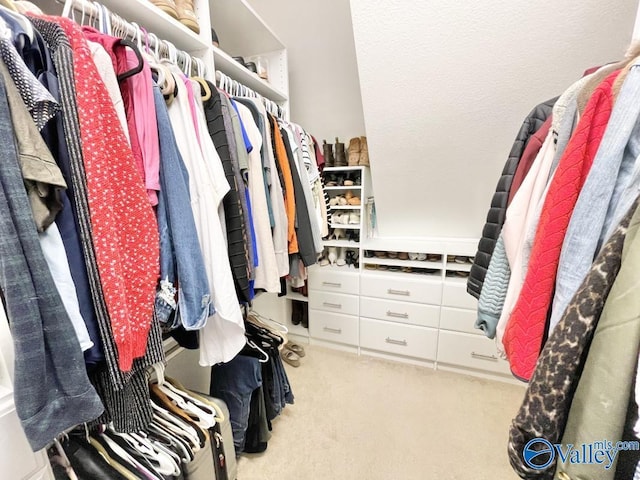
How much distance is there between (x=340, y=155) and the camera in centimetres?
181

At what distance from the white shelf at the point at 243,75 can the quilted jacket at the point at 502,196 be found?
113 cm

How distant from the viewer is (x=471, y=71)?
1128 millimetres

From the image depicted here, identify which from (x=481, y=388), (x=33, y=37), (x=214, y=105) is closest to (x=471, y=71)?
(x=214, y=105)

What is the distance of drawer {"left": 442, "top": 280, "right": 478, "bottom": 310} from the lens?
5.26 ft

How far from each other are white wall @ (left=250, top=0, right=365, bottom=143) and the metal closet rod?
48.0 inches

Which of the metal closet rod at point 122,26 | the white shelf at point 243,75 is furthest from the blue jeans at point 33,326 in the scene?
the white shelf at point 243,75

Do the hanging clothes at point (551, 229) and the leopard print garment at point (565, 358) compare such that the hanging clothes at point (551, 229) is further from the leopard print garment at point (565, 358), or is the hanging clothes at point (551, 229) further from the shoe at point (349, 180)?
the shoe at point (349, 180)

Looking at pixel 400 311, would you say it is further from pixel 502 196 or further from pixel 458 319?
pixel 502 196

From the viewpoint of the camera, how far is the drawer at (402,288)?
1.67 m

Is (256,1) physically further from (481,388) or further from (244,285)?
(481,388)

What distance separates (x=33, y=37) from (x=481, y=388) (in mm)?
2223

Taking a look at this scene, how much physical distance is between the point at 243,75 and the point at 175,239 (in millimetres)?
1035

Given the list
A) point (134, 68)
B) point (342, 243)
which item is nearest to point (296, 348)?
point (342, 243)

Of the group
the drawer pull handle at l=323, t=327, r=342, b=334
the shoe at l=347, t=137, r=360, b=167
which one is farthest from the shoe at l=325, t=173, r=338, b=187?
the drawer pull handle at l=323, t=327, r=342, b=334
